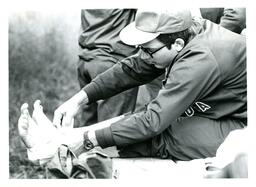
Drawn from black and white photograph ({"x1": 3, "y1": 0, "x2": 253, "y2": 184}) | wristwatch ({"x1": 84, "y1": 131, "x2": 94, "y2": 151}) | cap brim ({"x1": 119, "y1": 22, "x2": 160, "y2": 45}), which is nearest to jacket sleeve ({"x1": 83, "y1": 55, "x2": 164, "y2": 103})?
black and white photograph ({"x1": 3, "y1": 0, "x2": 253, "y2": 184})

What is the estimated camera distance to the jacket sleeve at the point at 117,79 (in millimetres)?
1775

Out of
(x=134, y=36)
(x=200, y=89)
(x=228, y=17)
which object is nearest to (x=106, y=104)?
(x=134, y=36)

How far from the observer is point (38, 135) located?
1.70 metres

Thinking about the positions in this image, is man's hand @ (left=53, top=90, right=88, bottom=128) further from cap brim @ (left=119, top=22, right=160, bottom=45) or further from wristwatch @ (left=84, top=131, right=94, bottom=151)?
cap brim @ (left=119, top=22, right=160, bottom=45)

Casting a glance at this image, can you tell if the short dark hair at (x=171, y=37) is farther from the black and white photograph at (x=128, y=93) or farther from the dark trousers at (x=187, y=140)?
the dark trousers at (x=187, y=140)

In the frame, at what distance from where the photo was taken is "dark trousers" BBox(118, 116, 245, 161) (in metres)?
1.60

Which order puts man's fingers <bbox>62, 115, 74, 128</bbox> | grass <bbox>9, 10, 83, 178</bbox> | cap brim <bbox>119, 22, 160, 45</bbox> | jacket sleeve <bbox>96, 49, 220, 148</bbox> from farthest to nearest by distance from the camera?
grass <bbox>9, 10, 83, 178</bbox>, man's fingers <bbox>62, 115, 74, 128</bbox>, cap brim <bbox>119, 22, 160, 45</bbox>, jacket sleeve <bbox>96, 49, 220, 148</bbox>

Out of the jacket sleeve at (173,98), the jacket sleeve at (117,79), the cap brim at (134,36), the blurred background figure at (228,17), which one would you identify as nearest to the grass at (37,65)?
the jacket sleeve at (117,79)

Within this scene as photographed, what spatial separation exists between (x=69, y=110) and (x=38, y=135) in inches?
5.5

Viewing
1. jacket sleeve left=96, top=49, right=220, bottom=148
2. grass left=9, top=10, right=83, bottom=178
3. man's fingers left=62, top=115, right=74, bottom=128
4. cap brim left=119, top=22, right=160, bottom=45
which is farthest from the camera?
grass left=9, top=10, right=83, bottom=178

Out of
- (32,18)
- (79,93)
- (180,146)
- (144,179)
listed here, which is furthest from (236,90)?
(32,18)

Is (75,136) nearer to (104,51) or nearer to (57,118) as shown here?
(57,118)

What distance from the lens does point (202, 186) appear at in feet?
5.52

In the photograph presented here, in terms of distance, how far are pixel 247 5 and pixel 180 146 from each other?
0.57 m
